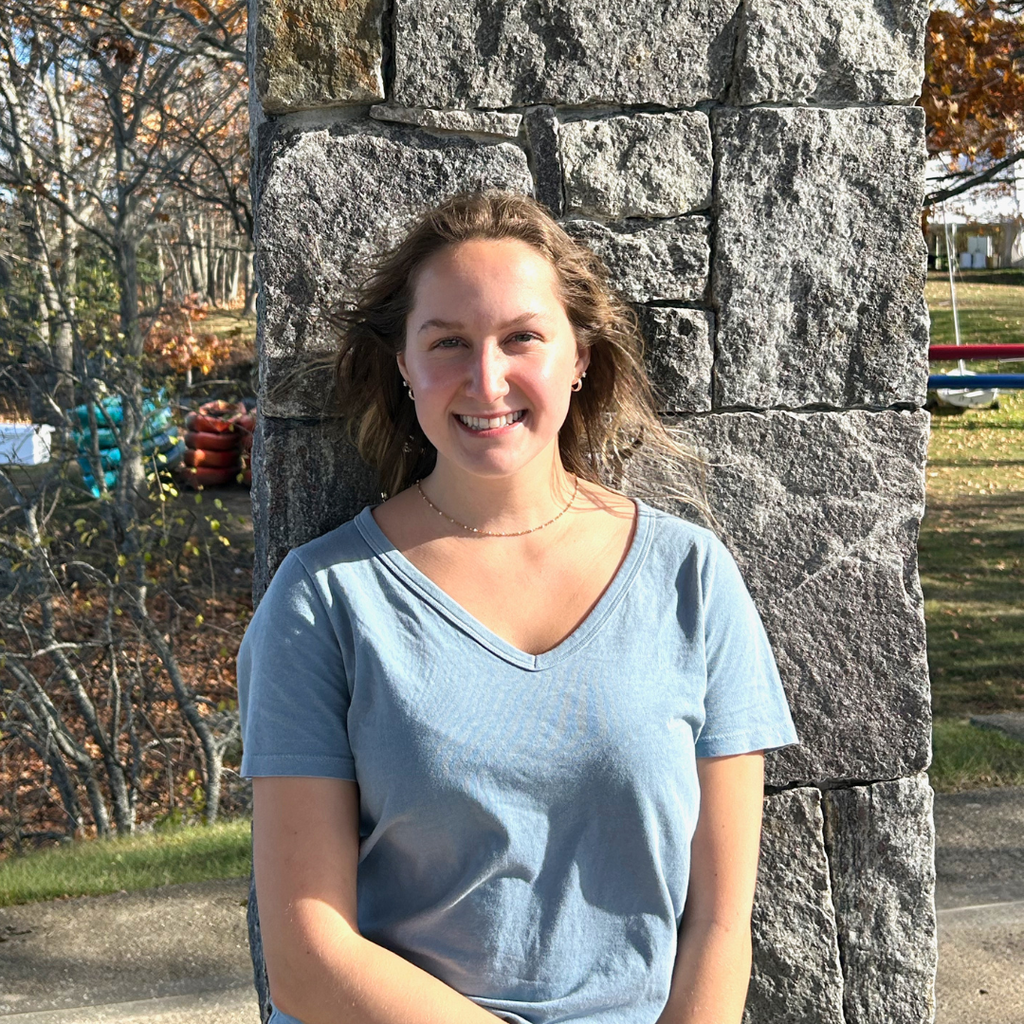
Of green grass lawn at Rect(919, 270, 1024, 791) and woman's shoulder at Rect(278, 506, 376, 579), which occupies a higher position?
woman's shoulder at Rect(278, 506, 376, 579)

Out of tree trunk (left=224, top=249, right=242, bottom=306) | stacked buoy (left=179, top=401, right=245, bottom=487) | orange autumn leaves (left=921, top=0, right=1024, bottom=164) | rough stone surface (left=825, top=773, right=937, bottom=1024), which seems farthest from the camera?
tree trunk (left=224, top=249, right=242, bottom=306)

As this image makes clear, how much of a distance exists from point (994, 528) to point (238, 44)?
646 cm

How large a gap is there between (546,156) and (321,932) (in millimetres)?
1190

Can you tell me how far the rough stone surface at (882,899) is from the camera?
6.87 feet

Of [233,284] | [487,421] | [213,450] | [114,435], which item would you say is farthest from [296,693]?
[233,284]

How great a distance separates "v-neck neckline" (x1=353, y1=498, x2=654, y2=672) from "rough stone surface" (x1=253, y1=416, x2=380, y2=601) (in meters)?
0.19

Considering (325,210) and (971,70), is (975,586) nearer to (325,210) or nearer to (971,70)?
(971,70)

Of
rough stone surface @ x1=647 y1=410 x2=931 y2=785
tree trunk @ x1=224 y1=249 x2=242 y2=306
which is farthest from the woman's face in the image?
tree trunk @ x1=224 y1=249 x2=242 y2=306

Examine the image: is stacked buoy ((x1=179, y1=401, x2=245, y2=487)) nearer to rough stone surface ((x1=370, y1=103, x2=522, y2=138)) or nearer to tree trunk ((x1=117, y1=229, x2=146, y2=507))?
tree trunk ((x1=117, y1=229, x2=146, y2=507))

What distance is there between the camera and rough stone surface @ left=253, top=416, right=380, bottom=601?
1.96m

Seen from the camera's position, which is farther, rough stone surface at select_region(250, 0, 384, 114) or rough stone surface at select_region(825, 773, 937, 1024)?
rough stone surface at select_region(825, 773, 937, 1024)

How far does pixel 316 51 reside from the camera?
6.14 ft

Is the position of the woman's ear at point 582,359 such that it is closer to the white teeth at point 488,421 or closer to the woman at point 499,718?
the woman at point 499,718

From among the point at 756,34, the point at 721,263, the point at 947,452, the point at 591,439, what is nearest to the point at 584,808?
the point at 591,439
